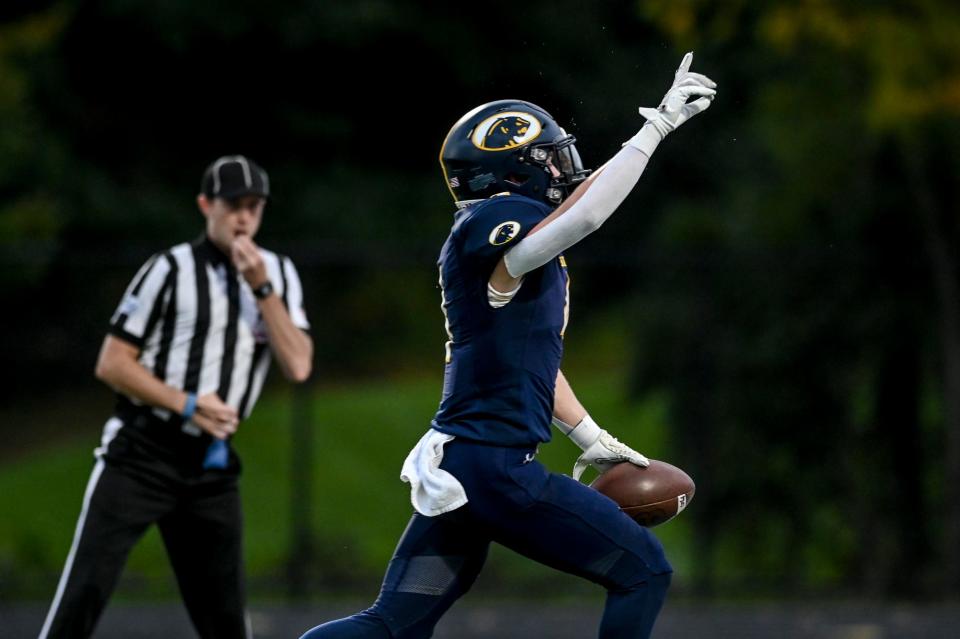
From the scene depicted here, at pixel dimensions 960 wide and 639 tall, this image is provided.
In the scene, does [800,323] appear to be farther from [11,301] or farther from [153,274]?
[153,274]

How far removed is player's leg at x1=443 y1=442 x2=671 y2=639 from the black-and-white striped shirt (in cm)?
180

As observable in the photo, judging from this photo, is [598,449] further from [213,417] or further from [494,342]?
[213,417]

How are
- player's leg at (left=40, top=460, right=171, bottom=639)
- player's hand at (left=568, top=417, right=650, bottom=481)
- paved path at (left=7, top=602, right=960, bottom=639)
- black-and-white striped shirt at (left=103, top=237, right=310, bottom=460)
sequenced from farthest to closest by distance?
paved path at (left=7, top=602, right=960, bottom=639) < black-and-white striped shirt at (left=103, top=237, right=310, bottom=460) < player's leg at (left=40, top=460, right=171, bottom=639) < player's hand at (left=568, top=417, right=650, bottom=481)

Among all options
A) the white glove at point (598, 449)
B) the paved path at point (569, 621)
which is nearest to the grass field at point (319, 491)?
the paved path at point (569, 621)

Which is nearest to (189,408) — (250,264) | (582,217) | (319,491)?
(250,264)

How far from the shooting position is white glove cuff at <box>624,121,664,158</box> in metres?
4.47

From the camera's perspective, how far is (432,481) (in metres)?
4.52

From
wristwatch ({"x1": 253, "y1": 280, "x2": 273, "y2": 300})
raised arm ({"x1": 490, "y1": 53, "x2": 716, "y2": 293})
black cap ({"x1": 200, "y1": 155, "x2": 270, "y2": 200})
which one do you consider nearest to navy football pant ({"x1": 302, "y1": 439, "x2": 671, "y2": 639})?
raised arm ({"x1": 490, "y1": 53, "x2": 716, "y2": 293})

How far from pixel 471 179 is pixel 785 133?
839 cm

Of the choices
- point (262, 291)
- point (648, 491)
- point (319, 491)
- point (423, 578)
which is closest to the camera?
point (423, 578)

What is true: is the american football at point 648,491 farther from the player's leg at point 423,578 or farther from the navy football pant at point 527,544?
the player's leg at point 423,578

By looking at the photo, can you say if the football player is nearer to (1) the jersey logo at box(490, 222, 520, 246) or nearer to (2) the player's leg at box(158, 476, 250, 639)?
(1) the jersey logo at box(490, 222, 520, 246)

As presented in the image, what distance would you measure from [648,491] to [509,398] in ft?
1.85

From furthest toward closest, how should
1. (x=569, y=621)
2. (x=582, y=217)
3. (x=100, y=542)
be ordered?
(x=569, y=621), (x=100, y=542), (x=582, y=217)
